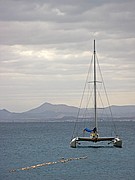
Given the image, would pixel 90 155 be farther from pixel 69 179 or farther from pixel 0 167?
pixel 69 179

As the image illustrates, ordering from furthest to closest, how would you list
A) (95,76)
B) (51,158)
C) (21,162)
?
1. (95,76)
2. (51,158)
3. (21,162)

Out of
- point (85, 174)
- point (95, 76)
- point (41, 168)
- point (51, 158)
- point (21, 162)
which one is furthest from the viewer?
point (95, 76)

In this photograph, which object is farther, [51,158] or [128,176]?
[51,158]

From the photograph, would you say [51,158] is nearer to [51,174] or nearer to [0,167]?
[0,167]

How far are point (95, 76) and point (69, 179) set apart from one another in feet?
125

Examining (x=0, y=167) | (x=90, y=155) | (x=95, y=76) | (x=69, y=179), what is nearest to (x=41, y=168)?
(x=0, y=167)

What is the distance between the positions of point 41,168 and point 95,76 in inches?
1136

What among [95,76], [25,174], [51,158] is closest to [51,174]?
[25,174]

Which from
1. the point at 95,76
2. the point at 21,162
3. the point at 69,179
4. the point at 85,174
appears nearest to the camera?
the point at 69,179

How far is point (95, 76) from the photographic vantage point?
332 ft

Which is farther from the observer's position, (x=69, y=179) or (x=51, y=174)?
(x=51, y=174)

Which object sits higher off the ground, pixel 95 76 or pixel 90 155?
pixel 95 76

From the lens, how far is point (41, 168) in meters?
77.8

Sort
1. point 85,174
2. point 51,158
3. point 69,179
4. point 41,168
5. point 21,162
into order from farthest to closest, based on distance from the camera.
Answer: point 51,158 < point 21,162 < point 41,168 < point 85,174 < point 69,179
